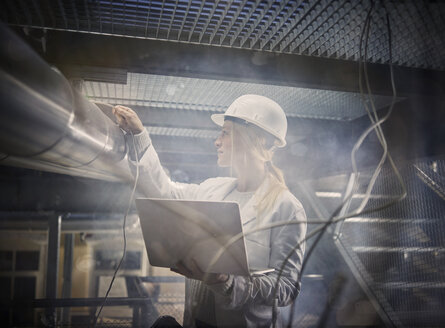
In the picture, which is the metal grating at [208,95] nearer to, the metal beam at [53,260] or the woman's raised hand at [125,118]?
the woman's raised hand at [125,118]

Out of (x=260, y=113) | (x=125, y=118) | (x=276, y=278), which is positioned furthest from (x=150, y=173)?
(x=276, y=278)

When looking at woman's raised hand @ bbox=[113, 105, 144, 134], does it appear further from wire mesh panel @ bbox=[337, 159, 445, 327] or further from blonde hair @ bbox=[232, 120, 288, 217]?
wire mesh panel @ bbox=[337, 159, 445, 327]

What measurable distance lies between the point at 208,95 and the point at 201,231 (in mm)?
1014

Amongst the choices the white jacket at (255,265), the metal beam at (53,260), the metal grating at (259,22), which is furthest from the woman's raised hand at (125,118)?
the metal beam at (53,260)

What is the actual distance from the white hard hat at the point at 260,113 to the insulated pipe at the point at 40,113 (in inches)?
27.5

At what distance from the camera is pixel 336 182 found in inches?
120

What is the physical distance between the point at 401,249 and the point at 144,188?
5.27 ft

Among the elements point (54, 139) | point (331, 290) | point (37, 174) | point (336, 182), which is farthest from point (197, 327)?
point (37, 174)

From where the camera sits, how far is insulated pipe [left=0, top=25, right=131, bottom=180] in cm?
77

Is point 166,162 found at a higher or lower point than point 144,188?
higher

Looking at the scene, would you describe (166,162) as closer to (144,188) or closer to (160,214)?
(144,188)

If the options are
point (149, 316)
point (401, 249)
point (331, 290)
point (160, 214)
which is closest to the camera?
point (160, 214)

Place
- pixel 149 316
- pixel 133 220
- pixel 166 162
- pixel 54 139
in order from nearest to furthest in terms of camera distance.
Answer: pixel 54 139, pixel 149 316, pixel 166 162, pixel 133 220

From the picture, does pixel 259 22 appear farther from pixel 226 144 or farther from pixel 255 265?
pixel 255 265
